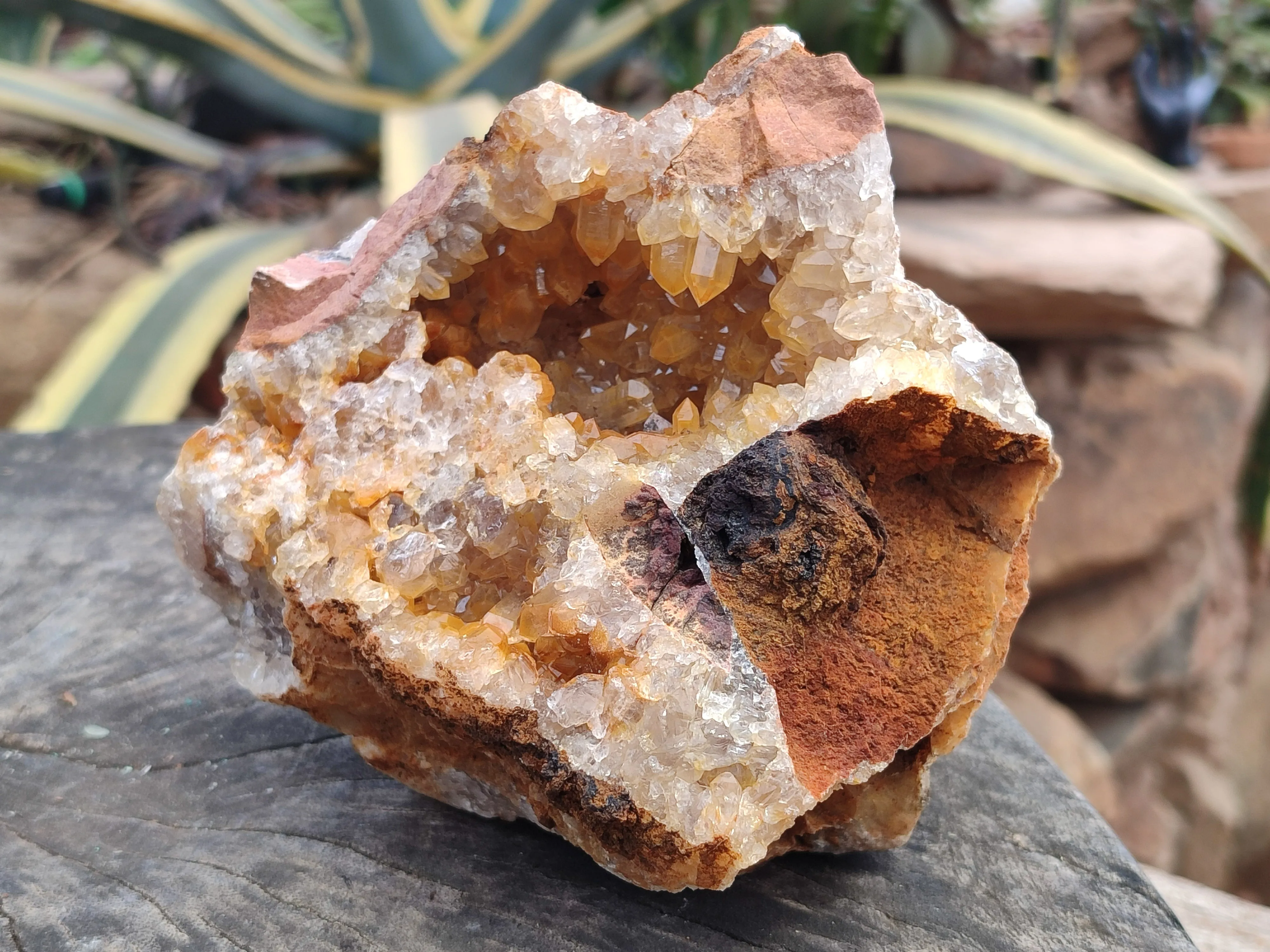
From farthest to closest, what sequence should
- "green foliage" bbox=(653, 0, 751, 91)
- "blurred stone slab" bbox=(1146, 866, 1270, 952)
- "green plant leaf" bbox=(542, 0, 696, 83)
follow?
"green foliage" bbox=(653, 0, 751, 91) < "green plant leaf" bbox=(542, 0, 696, 83) < "blurred stone slab" bbox=(1146, 866, 1270, 952)

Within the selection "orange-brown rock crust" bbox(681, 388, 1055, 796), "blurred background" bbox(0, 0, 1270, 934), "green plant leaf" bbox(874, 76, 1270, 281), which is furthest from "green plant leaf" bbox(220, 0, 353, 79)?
"orange-brown rock crust" bbox(681, 388, 1055, 796)

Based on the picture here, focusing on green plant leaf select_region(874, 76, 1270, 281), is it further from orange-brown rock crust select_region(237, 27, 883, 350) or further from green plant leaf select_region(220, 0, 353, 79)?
orange-brown rock crust select_region(237, 27, 883, 350)

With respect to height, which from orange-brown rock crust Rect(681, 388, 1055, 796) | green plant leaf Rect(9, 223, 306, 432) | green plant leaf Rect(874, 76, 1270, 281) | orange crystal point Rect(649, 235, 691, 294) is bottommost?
green plant leaf Rect(9, 223, 306, 432)

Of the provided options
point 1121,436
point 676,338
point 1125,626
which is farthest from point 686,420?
Answer: point 1125,626

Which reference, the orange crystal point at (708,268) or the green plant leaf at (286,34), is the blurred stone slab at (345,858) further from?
the green plant leaf at (286,34)

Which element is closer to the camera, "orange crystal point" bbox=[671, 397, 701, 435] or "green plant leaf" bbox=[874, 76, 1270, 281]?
"orange crystal point" bbox=[671, 397, 701, 435]

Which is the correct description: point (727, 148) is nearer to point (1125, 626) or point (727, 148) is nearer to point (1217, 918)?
point (1217, 918)

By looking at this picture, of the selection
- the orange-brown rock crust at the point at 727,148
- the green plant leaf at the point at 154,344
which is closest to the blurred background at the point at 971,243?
the green plant leaf at the point at 154,344
